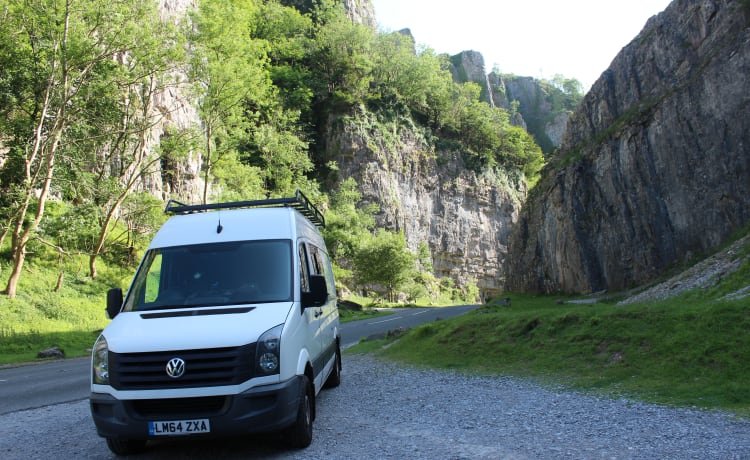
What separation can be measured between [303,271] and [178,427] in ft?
7.69

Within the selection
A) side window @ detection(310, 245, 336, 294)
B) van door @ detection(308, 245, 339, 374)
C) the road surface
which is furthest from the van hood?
the road surface

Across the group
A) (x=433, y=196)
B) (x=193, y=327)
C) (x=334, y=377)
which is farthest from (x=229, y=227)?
(x=433, y=196)

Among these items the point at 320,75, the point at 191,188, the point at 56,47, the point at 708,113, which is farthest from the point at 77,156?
the point at 320,75

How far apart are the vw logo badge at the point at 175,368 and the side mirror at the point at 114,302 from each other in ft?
5.49

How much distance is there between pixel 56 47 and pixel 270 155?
3041 cm

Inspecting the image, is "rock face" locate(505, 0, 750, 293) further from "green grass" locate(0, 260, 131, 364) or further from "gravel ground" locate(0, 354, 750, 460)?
"green grass" locate(0, 260, 131, 364)

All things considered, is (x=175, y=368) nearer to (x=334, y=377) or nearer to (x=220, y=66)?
(x=334, y=377)

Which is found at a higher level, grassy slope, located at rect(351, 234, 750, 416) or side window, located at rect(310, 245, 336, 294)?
side window, located at rect(310, 245, 336, 294)

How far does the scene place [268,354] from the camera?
5059 millimetres

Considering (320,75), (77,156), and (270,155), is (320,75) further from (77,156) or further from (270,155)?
(77,156)

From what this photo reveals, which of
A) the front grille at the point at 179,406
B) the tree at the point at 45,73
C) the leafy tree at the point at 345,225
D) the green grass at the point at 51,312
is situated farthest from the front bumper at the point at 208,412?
the leafy tree at the point at 345,225

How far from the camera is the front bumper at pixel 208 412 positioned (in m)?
4.86

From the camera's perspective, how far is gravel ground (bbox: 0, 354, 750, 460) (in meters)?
5.07

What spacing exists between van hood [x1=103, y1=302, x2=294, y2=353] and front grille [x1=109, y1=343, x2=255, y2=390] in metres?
0.07
